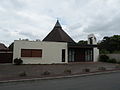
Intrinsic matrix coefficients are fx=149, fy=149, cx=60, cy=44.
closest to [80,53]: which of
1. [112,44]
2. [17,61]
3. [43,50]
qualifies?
[43,50]

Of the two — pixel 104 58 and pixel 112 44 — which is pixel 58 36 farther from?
pixel 112 44

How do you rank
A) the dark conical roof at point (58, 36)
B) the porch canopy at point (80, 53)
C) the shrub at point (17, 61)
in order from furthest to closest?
the dark conical roof at point (58, 36)
the porch canopy at point (80, 53)
the shrub at point (17, 61)

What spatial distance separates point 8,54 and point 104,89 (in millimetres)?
20314

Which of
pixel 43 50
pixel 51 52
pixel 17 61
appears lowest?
pixel 17 61

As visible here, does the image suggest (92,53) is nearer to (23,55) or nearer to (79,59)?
(79,59)

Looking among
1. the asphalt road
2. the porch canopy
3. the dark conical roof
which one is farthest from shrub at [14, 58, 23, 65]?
the asphalt road

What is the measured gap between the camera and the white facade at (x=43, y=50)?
74.4 feet

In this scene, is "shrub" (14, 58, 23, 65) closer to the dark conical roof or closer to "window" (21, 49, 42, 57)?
"window" (21, 49, 42, 57)

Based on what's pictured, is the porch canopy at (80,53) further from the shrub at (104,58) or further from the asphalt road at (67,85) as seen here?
the asphalt road at (67,85)

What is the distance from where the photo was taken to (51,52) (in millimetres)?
24250

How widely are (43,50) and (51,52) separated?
136 cm

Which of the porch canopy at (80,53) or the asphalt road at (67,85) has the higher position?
the porch canopy at (80,53)

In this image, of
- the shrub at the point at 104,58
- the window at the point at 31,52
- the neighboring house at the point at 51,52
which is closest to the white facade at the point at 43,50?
the neighboring house at the point at 51,52

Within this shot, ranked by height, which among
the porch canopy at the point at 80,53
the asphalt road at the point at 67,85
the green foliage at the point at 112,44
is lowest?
the asphalt road at the point at 67,85
